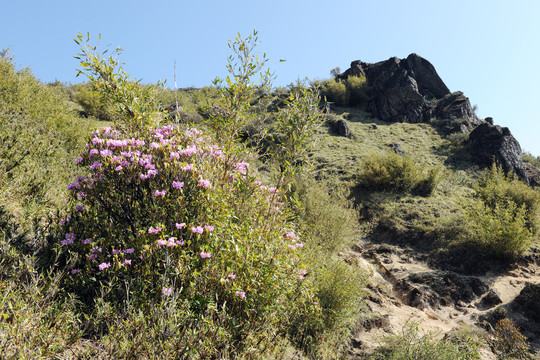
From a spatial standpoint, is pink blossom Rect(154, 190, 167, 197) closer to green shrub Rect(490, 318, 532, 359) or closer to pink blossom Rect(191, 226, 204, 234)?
pink blossom Rect(191, 226, 204, 234)

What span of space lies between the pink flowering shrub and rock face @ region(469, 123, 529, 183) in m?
20.3

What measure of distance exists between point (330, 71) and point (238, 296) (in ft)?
150

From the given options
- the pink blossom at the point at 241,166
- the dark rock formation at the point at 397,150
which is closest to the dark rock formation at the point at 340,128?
the dark rock formation at the point at 397,150

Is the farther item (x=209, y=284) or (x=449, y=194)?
(x=449, y=194)

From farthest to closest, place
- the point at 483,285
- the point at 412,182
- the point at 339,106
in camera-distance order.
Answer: the point at 339,106 < the point at 412,182 < the point at 483,285

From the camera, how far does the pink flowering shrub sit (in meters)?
3.08

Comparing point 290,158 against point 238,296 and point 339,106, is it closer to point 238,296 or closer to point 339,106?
point 238,296

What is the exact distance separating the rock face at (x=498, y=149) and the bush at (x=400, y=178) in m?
6.77

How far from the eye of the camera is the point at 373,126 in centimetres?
2572

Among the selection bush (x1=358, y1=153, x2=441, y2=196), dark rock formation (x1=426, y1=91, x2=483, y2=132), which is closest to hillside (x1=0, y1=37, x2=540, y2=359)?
bush (x1=358, y1=153, x2=441, y2=196)

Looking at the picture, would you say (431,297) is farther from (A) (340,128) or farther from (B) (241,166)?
(A) (340,128)

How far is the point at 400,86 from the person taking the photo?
28.8 metres

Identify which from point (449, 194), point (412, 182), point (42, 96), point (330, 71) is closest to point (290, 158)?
point (42, 96)

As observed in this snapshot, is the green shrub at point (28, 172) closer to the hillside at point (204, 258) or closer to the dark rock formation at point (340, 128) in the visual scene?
the hillside at point (204, 258)
